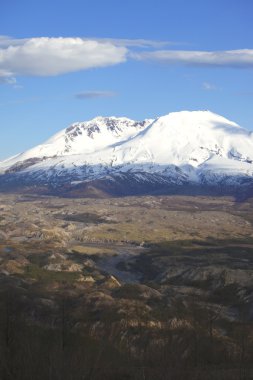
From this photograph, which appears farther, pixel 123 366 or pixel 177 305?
pixel 177 305

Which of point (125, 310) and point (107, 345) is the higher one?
point (107, 345)

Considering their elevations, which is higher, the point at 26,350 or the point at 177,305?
the point at 26,350

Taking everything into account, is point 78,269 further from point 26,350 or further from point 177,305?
point 26,350

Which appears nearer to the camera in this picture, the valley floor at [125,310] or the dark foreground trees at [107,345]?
the dark foreground trees at [107,345]

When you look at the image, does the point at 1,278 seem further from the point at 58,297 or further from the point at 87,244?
the point at 87,244

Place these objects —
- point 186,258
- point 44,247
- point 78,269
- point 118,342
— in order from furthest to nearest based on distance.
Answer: point 44,247
point 186,258
point 78,269
point 118,342

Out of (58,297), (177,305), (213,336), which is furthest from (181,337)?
(58,297)

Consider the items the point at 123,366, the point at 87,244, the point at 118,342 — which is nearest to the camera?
the point at 123,366

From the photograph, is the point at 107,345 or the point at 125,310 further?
the point at 125,310
